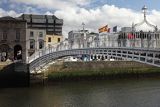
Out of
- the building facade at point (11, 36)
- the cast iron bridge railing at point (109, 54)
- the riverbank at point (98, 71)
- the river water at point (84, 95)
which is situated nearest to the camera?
the cast iron bridge railing at point (109, 54)

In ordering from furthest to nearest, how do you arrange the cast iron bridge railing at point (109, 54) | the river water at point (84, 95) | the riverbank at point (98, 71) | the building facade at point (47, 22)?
the building facade at point (47, 22) < the riverbank at point (98, 71) < the river water at point (84, 95) < the cast iron bridge railing at point (109, 54)

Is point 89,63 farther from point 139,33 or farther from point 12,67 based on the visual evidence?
point 139,33

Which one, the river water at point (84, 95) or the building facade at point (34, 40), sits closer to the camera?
the river water at point (84, 95)

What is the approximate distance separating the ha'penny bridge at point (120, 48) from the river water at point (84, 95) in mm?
2883

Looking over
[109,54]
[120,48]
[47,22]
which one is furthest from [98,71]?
[47,22]

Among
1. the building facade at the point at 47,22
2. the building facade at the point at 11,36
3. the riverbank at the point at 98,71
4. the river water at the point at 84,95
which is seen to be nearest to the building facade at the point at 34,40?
the building facade at the point at 11,36

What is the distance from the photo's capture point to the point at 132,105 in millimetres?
25875

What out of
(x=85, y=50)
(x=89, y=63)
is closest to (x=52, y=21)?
(x=89, y=63)

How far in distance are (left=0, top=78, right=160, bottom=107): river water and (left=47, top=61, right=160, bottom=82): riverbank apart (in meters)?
3.08

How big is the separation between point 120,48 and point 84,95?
7401mm

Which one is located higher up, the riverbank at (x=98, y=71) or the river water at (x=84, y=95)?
the riverbank at (x=98, y=71)

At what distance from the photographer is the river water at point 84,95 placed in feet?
90.2

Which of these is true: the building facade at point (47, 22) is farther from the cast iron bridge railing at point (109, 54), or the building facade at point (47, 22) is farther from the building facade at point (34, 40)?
the cast iron bridge railing at point (109, 54)

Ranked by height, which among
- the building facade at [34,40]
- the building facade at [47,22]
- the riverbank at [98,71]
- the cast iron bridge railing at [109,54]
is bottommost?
the riverbank at [98,71]
